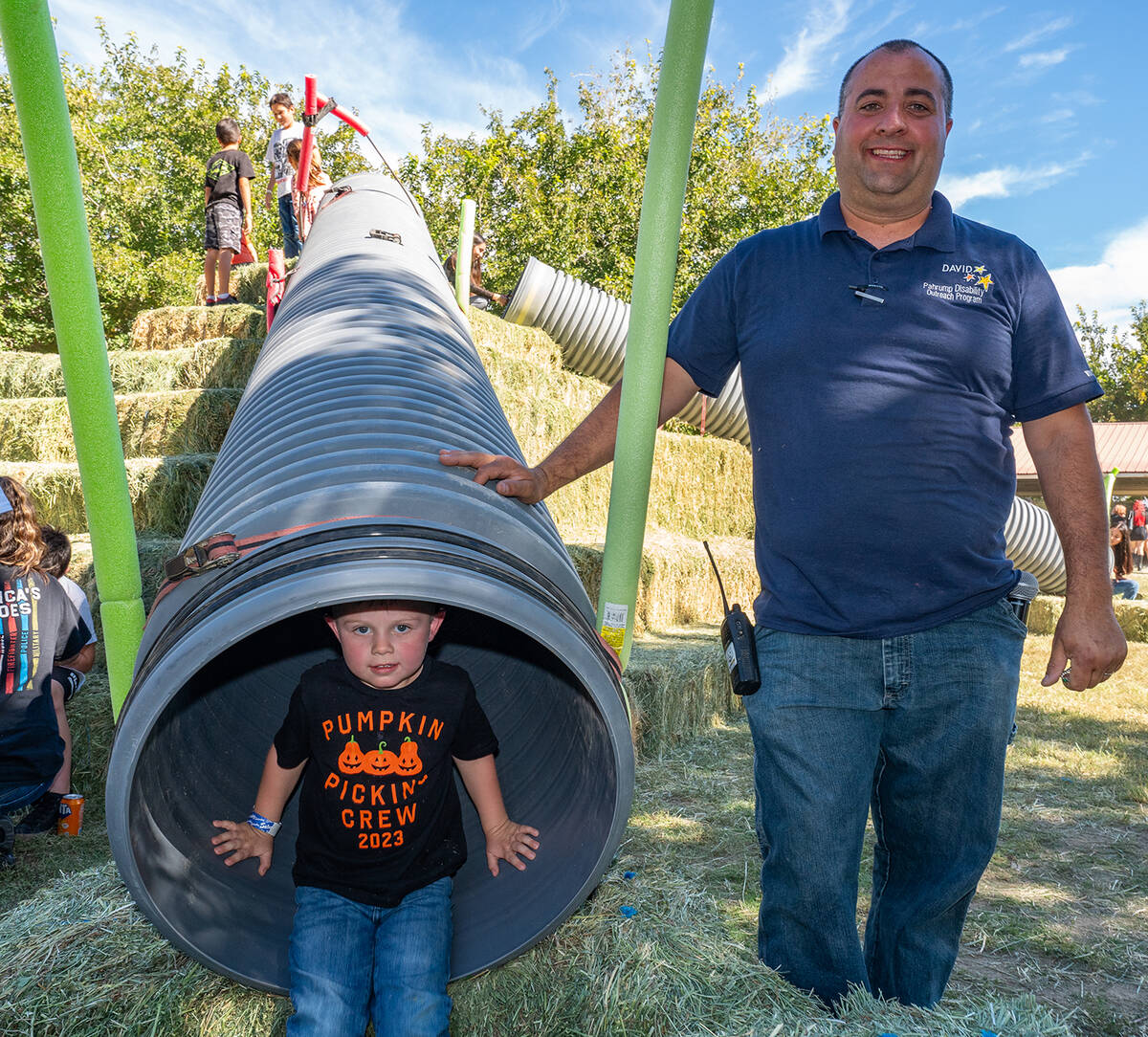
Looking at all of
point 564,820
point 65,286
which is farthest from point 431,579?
point 65,286

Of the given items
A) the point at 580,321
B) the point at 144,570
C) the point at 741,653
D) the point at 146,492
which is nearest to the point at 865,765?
the point at 741,653

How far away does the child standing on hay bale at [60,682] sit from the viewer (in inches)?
153

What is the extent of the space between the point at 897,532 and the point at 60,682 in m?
3.60

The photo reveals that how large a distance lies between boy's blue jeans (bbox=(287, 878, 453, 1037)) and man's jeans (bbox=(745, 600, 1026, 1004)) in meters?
0.74

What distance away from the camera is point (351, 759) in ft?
6.75

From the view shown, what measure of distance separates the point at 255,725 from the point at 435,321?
4.48 ft

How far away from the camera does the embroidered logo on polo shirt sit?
6.68 feet

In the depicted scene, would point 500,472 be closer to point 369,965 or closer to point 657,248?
point 657,248

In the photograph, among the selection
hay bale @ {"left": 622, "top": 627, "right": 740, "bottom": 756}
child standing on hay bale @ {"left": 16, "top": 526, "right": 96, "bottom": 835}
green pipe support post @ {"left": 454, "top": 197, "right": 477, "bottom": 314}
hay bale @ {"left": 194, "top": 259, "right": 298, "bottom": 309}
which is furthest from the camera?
hay bale @ {"left": 194, "top": 259, "right": 298, "bottom": 309}

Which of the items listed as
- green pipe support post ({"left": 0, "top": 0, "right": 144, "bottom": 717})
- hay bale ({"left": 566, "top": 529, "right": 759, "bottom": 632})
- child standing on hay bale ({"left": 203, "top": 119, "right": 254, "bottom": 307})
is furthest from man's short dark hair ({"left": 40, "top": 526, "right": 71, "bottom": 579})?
child standing on hay bale ({"left": 203, "top": 119, "right": 254, "bottom": 307})

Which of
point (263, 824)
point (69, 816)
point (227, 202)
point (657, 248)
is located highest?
point (227, 202)

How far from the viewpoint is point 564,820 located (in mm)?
2135

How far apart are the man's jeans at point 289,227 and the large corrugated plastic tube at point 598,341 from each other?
2.71 meters

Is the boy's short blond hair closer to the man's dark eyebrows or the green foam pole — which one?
the green foam pole
